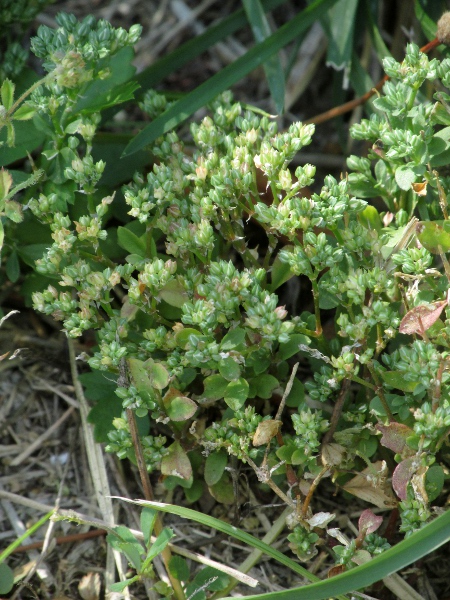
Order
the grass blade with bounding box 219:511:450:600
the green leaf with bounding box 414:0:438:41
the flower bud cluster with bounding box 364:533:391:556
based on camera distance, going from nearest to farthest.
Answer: the grass blade with bounding box 219:511:450:600 → the flower bud cluster with bounding box 364:533:391:556 → the green leaf with bounding box 414:0:438:41

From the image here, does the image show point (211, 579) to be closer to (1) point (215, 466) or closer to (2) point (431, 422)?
(1) point (215, 466)

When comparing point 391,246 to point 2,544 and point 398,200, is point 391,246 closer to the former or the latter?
point 398,200

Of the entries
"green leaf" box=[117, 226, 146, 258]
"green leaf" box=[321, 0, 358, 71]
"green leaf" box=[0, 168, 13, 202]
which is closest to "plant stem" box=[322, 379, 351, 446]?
"green leaf" box=[117, 226, 146, 258]

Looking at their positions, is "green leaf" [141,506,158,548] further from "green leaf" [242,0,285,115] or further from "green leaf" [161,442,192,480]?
"green leaf" [242,0,285,115]

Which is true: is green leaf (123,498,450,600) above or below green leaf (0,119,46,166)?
below

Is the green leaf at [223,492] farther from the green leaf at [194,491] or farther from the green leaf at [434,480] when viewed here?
the green leaf at [434,480]

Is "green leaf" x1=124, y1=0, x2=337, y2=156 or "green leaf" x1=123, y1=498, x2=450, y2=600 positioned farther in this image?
"green leaf" x1=124, y1=0, x2=337, y2=156

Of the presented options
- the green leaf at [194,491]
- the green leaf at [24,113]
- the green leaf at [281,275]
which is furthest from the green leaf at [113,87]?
the green leaf at [194,491]
